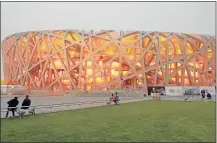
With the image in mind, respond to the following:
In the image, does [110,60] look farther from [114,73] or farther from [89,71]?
[89,71]

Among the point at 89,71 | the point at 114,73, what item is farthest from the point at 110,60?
the point at 89,71

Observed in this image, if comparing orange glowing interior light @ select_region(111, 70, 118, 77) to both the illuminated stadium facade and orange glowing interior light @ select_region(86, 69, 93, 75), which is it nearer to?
the illuminated stadium facade

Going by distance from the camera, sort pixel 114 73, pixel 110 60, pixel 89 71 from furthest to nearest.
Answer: pixel 89 71
pixel 114 73
pixel 110 60

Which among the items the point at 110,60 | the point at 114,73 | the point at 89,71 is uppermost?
the point at 110,60

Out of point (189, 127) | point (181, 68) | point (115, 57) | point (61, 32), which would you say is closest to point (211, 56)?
point (181, 68)

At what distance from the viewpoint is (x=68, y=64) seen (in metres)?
44.1

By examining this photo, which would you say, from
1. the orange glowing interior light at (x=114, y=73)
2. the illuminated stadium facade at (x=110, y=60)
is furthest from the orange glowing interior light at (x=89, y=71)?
the orange glowing interior light at (x=114, y=73)

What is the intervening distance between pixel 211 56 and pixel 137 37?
13.5 m

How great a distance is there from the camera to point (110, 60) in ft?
143

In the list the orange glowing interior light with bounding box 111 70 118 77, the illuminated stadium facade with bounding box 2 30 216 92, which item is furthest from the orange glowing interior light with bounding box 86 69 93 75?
the orange glowing interior light with bounding box 111 70 118 77

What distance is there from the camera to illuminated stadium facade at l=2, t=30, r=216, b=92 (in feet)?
144

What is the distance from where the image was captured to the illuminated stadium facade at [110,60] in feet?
144

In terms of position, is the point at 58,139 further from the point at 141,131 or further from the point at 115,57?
the point at 115,57

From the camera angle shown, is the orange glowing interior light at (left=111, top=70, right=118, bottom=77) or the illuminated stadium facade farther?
the orange glowing interior light at (left=111, top=70, right=118, bottom=77)
